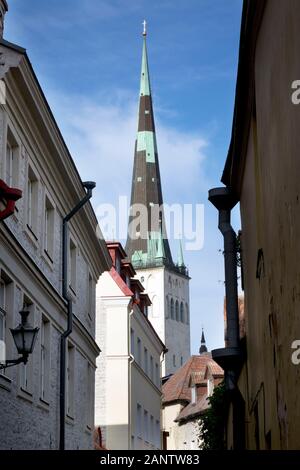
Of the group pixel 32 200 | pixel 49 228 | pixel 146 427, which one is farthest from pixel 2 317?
pixel 146 427

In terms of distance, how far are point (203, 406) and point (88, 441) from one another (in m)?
50.4

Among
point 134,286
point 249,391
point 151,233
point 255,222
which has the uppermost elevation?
point 151,233

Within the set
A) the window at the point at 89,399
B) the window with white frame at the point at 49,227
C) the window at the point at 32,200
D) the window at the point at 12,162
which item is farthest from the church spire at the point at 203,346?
the window at the point at 12,162

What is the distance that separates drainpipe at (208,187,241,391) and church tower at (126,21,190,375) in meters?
99.1

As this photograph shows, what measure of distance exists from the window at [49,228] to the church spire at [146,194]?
96.1 metres

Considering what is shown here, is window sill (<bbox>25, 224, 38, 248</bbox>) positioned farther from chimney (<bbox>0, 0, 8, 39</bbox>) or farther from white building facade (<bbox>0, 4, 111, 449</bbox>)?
chimney (<bbox>0, 0, 8, 39</bbox>)

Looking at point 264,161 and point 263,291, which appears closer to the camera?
point 264,161

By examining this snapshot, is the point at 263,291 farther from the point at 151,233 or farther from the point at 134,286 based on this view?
the point at 151,233

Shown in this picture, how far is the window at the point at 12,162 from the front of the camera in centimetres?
1507

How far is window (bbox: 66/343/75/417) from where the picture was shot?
816 inches

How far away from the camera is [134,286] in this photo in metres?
39.6

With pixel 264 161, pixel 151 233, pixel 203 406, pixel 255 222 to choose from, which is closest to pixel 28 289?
pixel 255 222

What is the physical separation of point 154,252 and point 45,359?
106 metres

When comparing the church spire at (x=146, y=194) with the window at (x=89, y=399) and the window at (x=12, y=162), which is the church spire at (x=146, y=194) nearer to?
the window at (x=89, y=399)
